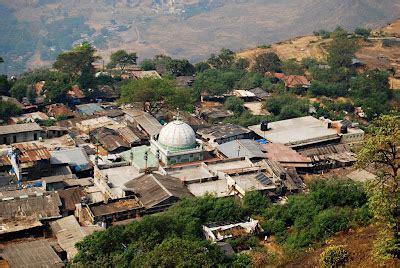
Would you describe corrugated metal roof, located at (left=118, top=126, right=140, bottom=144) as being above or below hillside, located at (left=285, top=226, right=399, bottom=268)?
below

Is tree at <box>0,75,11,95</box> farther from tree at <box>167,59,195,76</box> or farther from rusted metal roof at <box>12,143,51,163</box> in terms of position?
rusted metal roof at <box>12,143,51,163</box>

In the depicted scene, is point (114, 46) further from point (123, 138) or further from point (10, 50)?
point (123, 138)

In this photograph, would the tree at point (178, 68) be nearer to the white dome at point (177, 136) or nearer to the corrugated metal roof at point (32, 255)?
the white dome at point (177, 136)

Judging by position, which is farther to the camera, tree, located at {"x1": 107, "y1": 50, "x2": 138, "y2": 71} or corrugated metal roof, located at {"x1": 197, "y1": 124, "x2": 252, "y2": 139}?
tree, located at {"x1": 107, "y1": 50, "x2": 138, "y2": 71}

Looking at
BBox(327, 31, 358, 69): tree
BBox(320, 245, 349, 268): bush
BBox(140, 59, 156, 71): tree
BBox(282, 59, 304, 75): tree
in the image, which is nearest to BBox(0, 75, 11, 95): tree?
BBox(140, 59, 156, 71): tree

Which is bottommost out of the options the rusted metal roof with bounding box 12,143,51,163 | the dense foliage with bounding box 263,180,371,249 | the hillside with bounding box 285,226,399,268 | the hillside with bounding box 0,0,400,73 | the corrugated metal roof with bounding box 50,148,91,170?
the hillside with bounding box 0,0,400,73

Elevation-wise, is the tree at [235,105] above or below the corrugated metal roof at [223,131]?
below

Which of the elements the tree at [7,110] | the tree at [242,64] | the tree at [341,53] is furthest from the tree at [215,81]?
the tree at [7,110]
